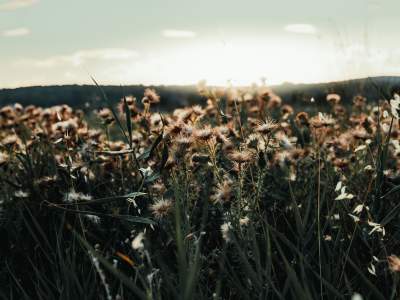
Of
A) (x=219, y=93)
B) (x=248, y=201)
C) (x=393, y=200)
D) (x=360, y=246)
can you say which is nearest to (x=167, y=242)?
(x=248, y=201)

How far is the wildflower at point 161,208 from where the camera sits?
1.39 meters

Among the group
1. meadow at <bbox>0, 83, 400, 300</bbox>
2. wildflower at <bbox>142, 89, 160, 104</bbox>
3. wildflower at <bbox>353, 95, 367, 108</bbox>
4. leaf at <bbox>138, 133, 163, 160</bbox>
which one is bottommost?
meadow at <bbox>0, 83, 400, 300</bbox>

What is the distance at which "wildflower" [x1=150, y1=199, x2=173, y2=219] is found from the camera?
1393 mm

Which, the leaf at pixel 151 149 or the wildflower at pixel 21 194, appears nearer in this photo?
the leaf at pixel 151 149

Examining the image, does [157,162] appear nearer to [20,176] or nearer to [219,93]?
[219,93]

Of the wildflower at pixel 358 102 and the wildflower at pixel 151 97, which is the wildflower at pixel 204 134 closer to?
the wildflower at pixel 151 97

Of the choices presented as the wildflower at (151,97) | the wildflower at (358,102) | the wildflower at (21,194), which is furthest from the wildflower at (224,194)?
the wildflower at (358,102)

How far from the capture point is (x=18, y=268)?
1759mm

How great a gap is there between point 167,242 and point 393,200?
1013 millimetres

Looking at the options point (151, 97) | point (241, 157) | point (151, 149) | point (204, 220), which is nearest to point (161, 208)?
point (151, 149)

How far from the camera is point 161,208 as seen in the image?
4.61 ft

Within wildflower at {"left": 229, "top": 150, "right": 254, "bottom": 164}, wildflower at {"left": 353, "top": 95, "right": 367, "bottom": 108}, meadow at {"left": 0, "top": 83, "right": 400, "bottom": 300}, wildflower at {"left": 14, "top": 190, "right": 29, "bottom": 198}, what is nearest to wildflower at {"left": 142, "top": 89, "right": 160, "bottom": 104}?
meadow at {"left": 0, "top": 83, "right": 400, "bottom": 300}

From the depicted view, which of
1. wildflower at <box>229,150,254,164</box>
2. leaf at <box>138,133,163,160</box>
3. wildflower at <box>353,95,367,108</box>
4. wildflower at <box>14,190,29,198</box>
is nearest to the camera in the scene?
leaf at <box>138,133,163,160</box>

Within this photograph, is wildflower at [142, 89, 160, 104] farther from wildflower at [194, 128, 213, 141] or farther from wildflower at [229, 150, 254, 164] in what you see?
wildflower at [229, 150, 254, 164]
